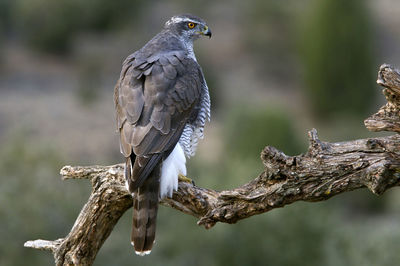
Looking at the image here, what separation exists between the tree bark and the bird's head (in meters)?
2.21

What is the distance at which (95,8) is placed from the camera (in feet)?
103

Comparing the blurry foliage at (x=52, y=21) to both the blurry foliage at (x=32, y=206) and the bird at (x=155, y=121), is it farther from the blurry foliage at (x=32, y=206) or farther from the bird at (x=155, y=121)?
the bird at (x=155, y=121)

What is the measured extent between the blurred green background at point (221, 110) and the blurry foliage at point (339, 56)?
4 cm

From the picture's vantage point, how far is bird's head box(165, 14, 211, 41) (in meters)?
7.18

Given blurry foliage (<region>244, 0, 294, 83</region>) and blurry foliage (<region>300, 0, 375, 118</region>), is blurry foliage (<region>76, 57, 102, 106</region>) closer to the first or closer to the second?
blurry foliage (<region>244, 0, 294, 83</region>)

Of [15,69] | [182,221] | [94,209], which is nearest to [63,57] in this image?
[15,69]

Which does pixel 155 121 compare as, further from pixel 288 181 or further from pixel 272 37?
pixel 272 37

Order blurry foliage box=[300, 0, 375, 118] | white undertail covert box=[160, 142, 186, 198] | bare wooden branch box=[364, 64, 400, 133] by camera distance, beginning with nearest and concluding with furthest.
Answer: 1. bare wooden branch box=[364, 64, 400, 133]
2. white undertail covert box=[160, 142, 186, 198]
3. blurry foliage box=[300, 0, 375, 118]

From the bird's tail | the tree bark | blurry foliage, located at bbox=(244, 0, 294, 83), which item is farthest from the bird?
blurry foliage, located at bbox=(244, 0, 294, 83)

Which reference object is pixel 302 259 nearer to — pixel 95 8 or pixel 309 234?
pixel 309 234

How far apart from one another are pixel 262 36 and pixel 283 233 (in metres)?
19.6

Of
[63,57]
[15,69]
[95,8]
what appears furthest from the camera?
[95,8]

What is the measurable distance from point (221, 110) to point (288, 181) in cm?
2104

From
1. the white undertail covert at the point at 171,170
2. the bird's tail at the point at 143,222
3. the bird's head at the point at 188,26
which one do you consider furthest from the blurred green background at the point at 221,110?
the bird's tail at the point at 143,222
